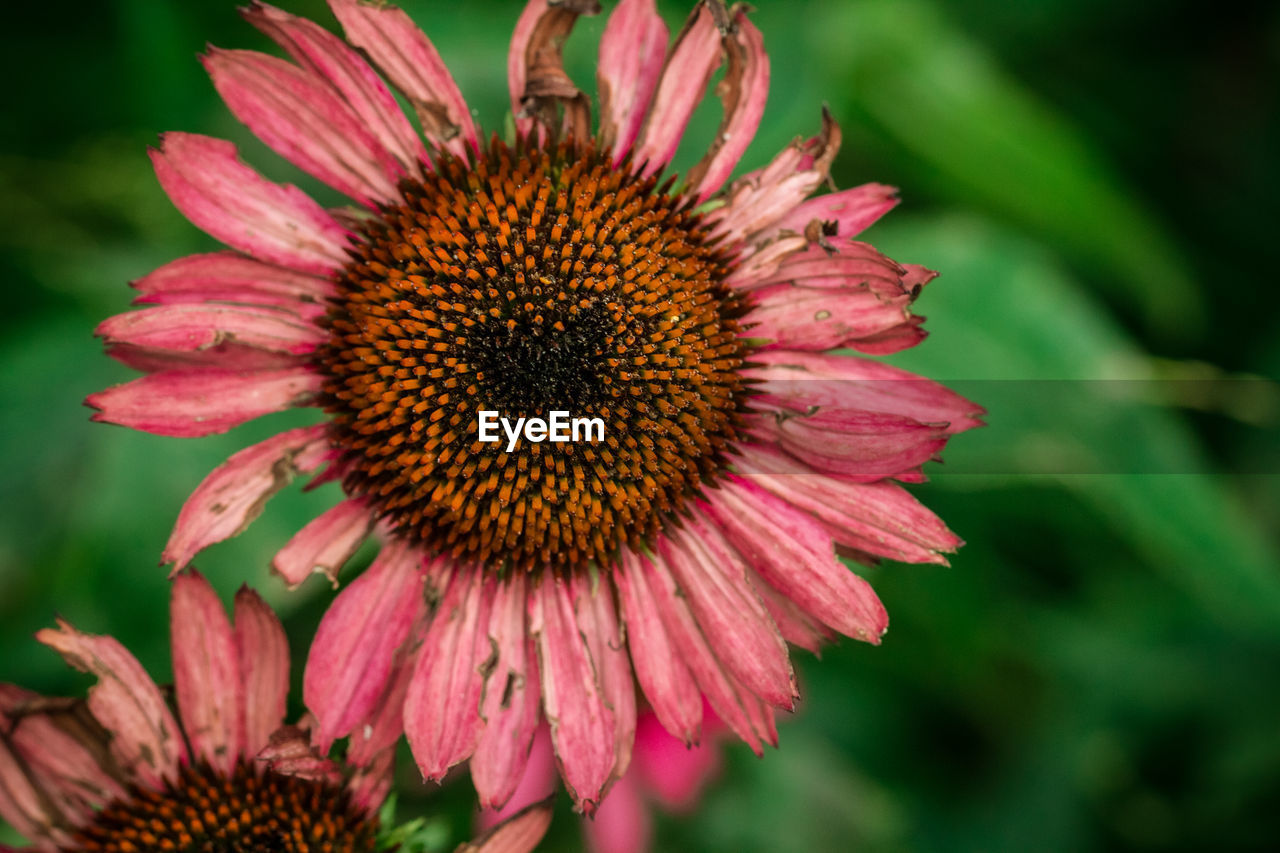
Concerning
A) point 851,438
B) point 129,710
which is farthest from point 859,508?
point 129,710

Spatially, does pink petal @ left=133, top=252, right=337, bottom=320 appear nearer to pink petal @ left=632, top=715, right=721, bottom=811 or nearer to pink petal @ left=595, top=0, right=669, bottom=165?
Answer: pink petal @ left=595, top=0, right=669, bottom=165

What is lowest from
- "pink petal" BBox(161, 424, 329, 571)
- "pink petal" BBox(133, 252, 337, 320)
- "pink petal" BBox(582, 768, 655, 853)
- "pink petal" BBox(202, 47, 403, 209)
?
"pink petal" BBox(582, 768, 655, 853)

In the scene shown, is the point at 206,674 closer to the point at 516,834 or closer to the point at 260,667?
the point at 260,667

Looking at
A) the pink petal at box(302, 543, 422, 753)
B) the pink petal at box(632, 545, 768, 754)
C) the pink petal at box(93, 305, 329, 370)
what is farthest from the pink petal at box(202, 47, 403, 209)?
the pink petal at box(632, 545, 768, 754)

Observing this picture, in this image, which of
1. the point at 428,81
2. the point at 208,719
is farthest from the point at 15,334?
the point at 428,81

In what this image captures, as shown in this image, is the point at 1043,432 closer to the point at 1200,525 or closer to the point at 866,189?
the point at 1200,525

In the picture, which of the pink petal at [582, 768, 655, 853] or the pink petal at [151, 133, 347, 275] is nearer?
the pink petal at [151, 133, 347, 275]
